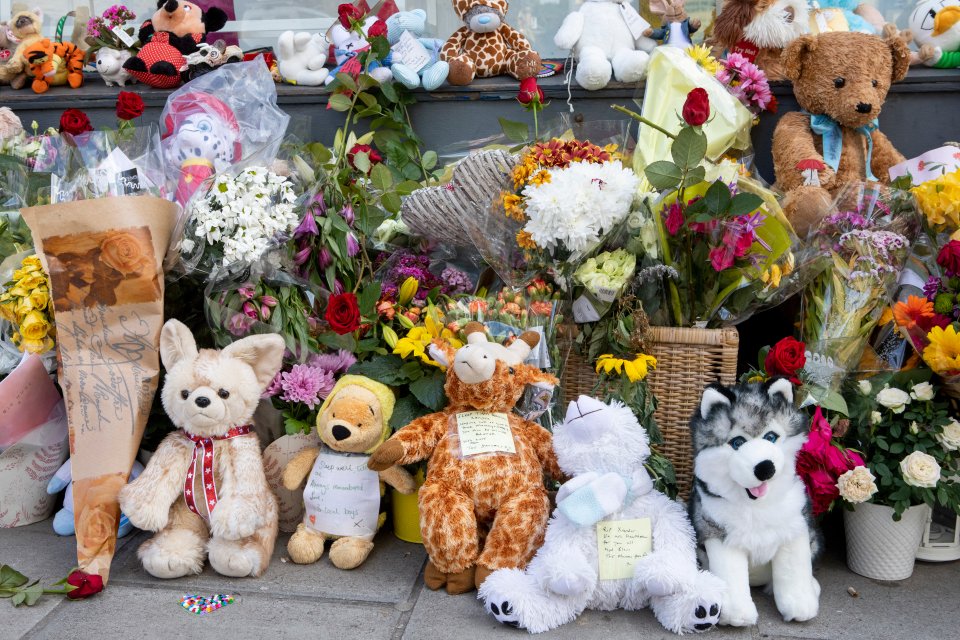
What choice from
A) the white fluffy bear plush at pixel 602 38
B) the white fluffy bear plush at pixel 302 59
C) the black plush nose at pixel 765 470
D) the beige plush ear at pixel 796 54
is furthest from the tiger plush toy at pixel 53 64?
the black plush nose at pixel 765 470

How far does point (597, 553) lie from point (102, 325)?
1628mm

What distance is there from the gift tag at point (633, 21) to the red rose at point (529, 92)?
0.49 metres

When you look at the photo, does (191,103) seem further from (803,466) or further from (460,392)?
(803,466)

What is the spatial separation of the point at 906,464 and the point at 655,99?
Answer: 1672 millimetres

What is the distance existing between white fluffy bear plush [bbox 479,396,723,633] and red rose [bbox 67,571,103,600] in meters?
1.12

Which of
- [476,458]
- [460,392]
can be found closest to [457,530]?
[476,458]

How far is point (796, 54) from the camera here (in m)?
3.49

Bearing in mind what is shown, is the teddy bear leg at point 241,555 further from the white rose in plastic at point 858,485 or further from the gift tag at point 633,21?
the gift tag at point 633,21

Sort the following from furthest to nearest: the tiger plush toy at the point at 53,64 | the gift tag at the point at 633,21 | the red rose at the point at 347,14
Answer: the tiger plush toy at the point at 53,64 → the gift tag at the point at 633,21 → the red rose at the point at 347,14

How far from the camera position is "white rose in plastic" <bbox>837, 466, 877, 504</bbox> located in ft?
7.97

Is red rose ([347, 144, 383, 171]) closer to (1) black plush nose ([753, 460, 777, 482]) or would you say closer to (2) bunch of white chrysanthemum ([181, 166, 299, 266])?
(2) bunch of white chrysanthemum ([181, 166, 299, 266])

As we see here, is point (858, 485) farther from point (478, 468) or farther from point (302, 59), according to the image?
point (302, 59)

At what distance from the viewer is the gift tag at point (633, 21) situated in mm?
3980

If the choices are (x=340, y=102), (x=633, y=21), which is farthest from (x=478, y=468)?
(x=633, y=21)
